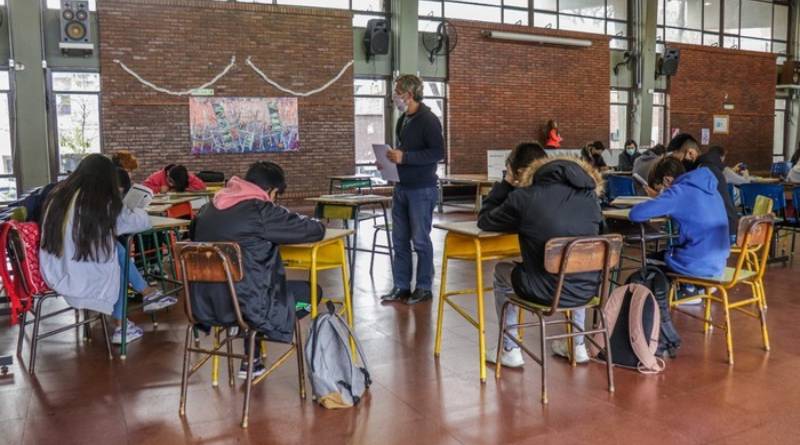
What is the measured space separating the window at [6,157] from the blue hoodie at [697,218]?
9504 millimetres

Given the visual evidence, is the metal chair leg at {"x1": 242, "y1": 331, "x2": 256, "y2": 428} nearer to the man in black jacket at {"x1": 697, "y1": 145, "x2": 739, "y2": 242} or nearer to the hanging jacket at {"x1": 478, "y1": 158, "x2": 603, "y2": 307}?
the hanging jacket at {"x1": 478, "y1": 158, "x2": 603, "y2": 307}

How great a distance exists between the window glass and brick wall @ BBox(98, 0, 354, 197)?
10.6 m

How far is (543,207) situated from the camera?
306cm

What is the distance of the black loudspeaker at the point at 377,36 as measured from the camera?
12.1m

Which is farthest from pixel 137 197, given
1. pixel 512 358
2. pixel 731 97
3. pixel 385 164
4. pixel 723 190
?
pixel 731 97

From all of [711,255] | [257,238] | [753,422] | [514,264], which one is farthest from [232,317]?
[711,255]

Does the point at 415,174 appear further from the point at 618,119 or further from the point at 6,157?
the point at 618,119

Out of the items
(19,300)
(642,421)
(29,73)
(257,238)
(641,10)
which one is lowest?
(642,421)

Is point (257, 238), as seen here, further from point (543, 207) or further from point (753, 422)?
point (753, 422)

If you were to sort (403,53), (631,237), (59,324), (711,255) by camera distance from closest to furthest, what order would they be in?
A: 1. (711,255)
2. (631,237)
3. (59,324)
4. (403,53)

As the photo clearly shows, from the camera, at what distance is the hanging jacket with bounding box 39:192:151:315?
11.5 ft

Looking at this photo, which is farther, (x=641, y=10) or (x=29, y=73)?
(x=641, y=10)

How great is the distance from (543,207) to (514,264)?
17.6 inches

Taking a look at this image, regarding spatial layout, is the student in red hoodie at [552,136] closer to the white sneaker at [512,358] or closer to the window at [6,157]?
the window at [6,157]
